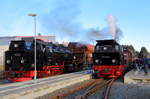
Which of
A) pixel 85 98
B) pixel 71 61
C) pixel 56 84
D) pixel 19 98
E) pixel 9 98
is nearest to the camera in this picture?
pixel 9 98

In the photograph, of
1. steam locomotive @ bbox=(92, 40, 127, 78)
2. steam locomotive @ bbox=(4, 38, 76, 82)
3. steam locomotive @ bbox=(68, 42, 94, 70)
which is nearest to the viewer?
steam locomotive @ bbox=(4, 38, 76, 82)

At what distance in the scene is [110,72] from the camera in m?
15.7

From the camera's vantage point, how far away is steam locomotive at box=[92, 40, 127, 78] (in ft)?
51.5

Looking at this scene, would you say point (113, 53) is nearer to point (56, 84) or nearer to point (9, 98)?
point (56, 84)

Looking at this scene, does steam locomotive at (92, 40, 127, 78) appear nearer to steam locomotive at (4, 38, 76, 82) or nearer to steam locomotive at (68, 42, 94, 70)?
steam locomotive at (4, 38, 76, 82)

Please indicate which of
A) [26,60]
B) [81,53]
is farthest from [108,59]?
[81,53]

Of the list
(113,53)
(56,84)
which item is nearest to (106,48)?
(113,53)

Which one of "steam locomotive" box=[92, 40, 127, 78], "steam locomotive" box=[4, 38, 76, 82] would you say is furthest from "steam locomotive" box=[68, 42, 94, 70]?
"steam locomotive" box=[92, 40, 127, 78]

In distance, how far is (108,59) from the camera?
1627cm

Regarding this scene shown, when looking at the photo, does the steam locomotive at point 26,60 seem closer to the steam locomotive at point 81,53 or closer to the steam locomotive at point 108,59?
the steam locomotive at point 108,59

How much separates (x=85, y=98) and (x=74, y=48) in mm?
17986

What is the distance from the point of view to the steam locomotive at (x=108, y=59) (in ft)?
51.5

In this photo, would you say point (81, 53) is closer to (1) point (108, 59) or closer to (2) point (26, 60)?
(1) point (108, 59)

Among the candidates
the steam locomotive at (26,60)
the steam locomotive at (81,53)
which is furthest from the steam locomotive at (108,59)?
the steam locomotive at (81,53)
